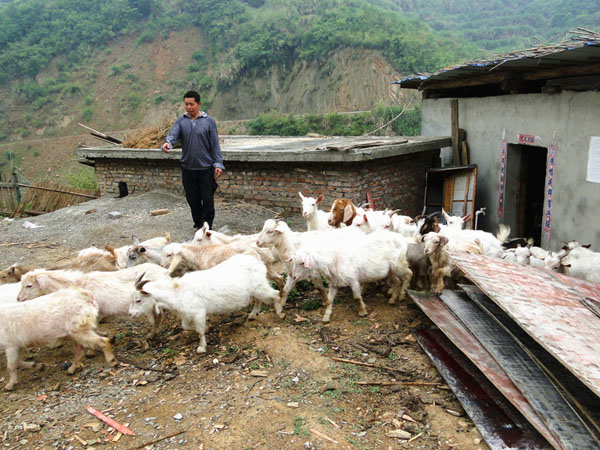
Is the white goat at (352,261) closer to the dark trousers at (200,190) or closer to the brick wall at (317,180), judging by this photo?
the dark trousers at (200,190)

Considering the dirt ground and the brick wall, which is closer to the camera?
the dirt ground

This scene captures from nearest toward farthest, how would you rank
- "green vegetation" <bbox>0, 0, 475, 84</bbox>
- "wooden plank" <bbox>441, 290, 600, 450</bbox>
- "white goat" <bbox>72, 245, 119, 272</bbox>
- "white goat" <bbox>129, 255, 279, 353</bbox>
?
"wooden plank" <bbox>441, 290, 600, 450</bbox> → "white goat" <bbox>129, 255, 279, 353</bbox> → "white goat" <bbox>72, 245, 119, 272</bbox> → "green vegetation" <bbox>0, 0, 475, 84</bbox>

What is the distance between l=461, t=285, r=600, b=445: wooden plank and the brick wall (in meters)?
5.51

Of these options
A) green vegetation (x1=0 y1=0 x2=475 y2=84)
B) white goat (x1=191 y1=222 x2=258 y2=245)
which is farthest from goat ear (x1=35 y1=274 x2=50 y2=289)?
green vegetation (x1=0 y1=0 x2=475 y2=84)

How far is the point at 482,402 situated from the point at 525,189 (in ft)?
23.8

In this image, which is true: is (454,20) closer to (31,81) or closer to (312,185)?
(31,81)

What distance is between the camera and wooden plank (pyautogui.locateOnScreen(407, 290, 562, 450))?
3674 millimetres

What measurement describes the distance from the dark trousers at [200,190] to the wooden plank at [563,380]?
505cm

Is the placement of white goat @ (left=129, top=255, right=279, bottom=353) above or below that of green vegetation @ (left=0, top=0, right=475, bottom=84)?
below

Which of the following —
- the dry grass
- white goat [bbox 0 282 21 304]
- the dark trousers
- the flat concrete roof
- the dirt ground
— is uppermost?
the dry grass

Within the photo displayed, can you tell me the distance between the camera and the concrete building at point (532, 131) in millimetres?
7703

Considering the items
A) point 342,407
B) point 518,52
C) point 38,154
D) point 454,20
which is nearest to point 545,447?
point 342,407

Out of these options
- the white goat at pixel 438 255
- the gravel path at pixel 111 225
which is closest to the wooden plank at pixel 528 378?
the white goat at pixel 438 255

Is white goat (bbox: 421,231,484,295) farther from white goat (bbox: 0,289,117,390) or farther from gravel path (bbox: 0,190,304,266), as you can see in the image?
gravel path (bbox: 0,190,304,266)
